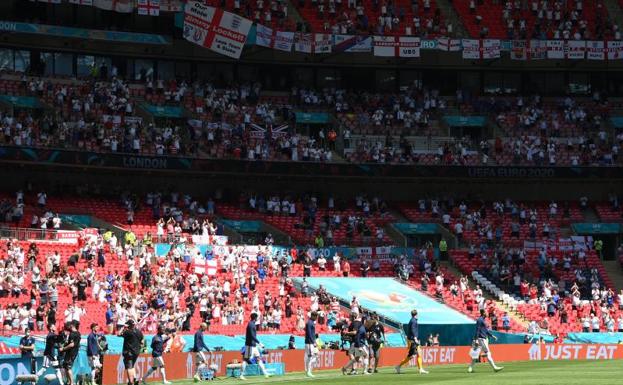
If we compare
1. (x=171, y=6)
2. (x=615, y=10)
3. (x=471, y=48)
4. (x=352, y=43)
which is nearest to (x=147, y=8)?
(x=171, y=6)

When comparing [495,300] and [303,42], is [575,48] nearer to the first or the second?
[303,42]

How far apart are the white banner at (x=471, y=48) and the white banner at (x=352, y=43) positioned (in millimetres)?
5538

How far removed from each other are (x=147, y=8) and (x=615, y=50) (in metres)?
27.1

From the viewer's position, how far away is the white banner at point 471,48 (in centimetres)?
6862

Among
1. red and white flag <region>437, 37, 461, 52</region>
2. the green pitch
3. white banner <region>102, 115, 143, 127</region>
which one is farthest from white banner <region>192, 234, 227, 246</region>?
red and white flag <region>437, 37, 461, 52</region>

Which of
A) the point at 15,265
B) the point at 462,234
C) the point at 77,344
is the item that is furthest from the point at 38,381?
the point at 462,234

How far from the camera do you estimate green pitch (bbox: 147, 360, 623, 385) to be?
28478 mm

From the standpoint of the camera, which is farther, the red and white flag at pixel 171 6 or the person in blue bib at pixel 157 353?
the red and white flag at pixel 171 6

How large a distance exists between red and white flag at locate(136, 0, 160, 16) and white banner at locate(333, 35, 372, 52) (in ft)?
34.5

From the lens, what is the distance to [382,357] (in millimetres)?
40469

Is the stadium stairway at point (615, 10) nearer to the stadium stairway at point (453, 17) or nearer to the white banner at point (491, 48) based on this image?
the white banner at point (491, 48)

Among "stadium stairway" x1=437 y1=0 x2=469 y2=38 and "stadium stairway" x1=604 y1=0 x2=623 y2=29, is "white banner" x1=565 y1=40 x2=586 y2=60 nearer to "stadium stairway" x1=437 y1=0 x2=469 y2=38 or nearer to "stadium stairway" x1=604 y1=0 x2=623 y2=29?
"stadium stairway" x1=604 y1=0 x2=623 y2=29

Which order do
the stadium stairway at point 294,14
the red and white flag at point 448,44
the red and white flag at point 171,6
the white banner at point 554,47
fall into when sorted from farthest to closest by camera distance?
the white banner at point 554,47 < the stadium stairway at point 294,14 < the red and white flag at point 448,44 < the red and white flag at point 171,6

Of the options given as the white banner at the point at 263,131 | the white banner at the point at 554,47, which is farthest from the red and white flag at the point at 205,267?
the white banner at the point at 554,47
